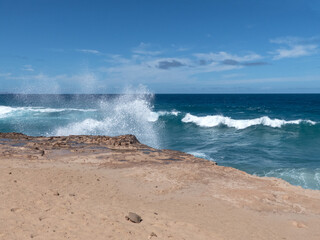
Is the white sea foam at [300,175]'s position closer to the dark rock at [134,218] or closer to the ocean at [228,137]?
the ocean at [228,137]

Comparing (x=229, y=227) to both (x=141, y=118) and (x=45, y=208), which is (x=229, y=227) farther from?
(x=141, y=118)

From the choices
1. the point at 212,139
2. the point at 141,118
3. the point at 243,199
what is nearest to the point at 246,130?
the point at 212,139

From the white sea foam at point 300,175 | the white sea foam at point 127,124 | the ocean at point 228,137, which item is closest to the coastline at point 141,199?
the white sea foam at point 300,175

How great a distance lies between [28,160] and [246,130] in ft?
63.0

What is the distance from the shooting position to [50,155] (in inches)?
413

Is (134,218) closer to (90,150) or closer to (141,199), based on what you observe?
(141,199)

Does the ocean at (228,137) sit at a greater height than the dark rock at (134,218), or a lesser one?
lesser

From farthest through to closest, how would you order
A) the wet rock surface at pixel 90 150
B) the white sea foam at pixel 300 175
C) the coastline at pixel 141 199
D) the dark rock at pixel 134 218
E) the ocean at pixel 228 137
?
the ocean at pixel 228 137, the white sea foam at pixel 300 175, the wet rock surface at pixel 90 150, the dark rock at pixel 134 218, the coastline at pixel 141 199

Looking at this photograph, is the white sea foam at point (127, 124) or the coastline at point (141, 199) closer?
the coastline at point (141, 199)

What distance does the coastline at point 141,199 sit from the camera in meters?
5.04

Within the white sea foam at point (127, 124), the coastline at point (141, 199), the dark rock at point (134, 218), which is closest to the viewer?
the coastline at point (141, 199)

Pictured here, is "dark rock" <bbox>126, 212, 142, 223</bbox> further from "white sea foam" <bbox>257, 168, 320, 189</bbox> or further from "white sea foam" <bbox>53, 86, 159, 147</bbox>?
"white sea foam" <bbox>53, 86, 159, 147</bbox>

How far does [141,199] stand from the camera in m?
6.82

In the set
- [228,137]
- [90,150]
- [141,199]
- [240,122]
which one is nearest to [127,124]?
[228,137]
